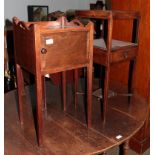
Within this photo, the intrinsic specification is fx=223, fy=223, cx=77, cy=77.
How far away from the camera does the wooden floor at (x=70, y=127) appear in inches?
42.9

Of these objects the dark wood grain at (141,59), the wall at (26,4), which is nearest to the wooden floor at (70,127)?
the dark wood grain at (141,59)

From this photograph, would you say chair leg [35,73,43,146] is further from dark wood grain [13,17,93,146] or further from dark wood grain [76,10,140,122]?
dark wood grain [76,10,140,122]

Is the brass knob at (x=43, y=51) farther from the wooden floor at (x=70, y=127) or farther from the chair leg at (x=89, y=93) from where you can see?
the wooden floor at (x=70, y=127)

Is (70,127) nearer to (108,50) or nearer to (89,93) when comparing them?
(89,93)

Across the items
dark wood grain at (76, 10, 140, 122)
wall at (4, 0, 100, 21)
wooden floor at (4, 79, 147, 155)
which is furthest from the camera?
wall at (4, 0, 100, 21)

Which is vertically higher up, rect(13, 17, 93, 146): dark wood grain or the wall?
the wall

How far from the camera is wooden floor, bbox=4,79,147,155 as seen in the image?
1.09 meters

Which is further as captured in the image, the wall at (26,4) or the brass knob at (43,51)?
the wall at (26,4)

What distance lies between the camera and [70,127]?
126 centimetres

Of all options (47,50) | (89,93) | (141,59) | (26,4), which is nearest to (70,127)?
(89,93)

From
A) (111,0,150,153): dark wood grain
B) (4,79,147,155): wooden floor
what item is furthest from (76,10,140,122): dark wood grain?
(111,0,150,153): dark wood grain

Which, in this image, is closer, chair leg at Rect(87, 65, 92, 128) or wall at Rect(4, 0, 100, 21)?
chair leg at Rect(87, 65, 92, 128)
